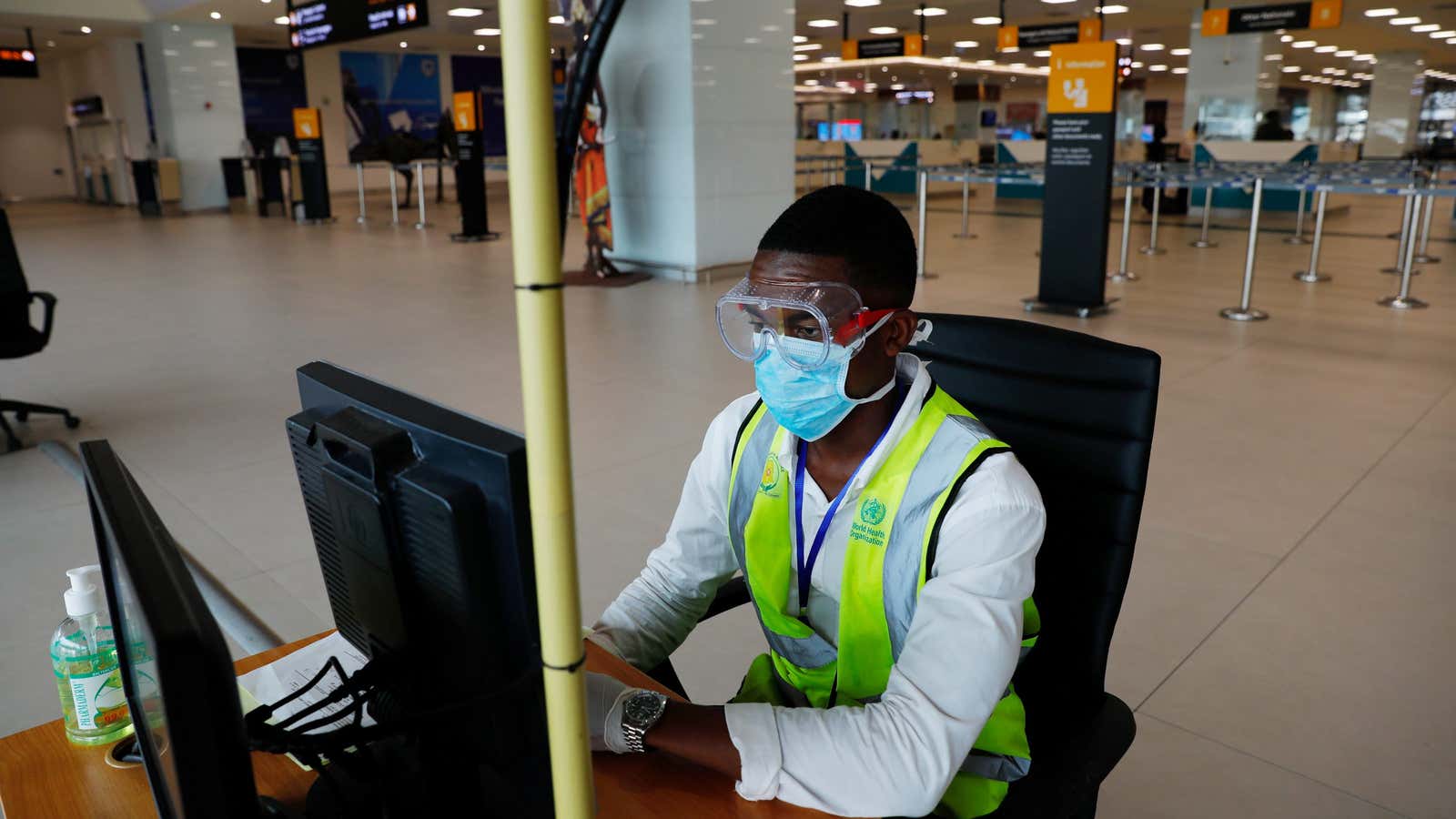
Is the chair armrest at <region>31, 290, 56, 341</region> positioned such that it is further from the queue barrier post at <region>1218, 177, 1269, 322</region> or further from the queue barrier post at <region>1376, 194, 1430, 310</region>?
the queue barrier post at <region>1376, 194, 1430, 310</region>

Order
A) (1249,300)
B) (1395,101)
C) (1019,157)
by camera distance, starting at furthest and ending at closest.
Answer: (1395,101) → (1019,157) → (1249,300)

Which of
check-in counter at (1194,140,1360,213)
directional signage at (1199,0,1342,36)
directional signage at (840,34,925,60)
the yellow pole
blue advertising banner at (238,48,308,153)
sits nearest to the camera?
the yellow pole

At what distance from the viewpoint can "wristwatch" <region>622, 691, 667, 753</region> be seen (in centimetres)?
107

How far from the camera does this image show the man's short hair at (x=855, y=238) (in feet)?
3.95

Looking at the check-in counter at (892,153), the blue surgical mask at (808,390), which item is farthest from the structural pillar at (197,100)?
the blue surgical mask at (808,390)

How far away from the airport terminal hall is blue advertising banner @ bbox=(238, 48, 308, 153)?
13.4 metres

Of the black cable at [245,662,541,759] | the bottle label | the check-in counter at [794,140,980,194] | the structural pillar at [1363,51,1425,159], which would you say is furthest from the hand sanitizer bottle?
the structural pillar at [1363,51,1425,159]

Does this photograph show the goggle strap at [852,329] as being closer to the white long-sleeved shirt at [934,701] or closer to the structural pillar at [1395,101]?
the white long-sleeved shirt at [934,701]

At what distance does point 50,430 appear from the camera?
4562 millimetres

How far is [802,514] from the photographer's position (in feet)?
4.23

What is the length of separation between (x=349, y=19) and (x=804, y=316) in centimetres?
1117

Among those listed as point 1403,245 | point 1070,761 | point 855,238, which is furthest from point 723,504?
point 1403,245

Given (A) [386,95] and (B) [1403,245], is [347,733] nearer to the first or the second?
(B) [1403,245]

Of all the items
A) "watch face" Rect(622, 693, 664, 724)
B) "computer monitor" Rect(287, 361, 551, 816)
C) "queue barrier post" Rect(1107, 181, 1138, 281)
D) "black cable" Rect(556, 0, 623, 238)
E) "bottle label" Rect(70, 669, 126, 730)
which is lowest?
"queue barrier post" Rect(1107, 181, 1138, 281)
